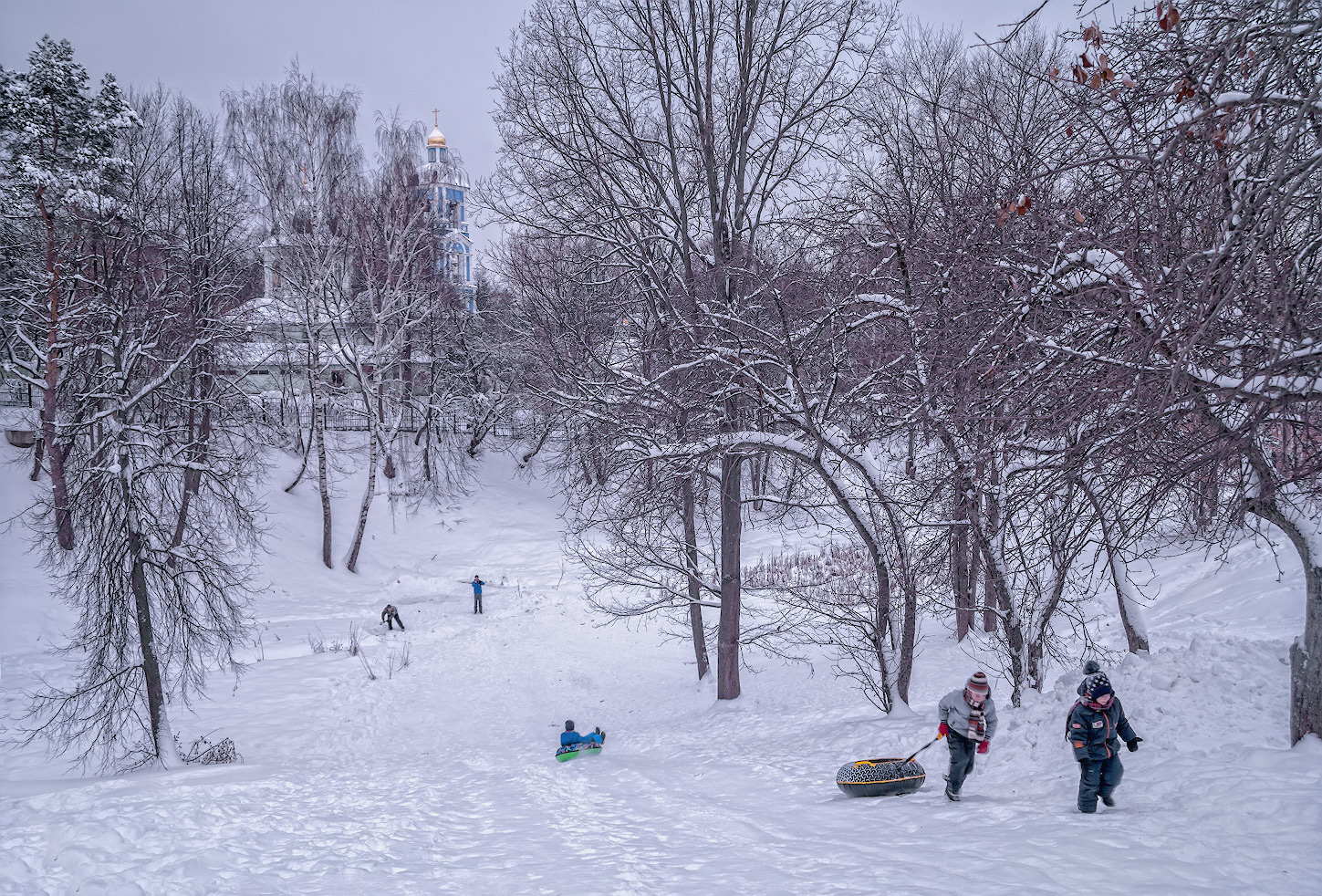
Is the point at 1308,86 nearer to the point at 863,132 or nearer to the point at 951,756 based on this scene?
the point at 951,756

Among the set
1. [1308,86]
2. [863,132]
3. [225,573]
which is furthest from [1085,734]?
[225,573]

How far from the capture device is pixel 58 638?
15.3 meters

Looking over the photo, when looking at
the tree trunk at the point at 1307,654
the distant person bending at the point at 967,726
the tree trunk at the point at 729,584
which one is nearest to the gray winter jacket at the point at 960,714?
the distant person bending at the point at 967,726

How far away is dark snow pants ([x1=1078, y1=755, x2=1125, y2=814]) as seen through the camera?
6164 mm

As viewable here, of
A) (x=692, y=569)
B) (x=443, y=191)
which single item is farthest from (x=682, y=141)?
(x=443, y=191)

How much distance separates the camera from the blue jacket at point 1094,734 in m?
6.12

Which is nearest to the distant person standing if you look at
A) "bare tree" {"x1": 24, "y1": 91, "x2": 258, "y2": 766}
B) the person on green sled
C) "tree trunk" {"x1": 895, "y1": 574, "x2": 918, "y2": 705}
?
"bare tree" {"x1": 24, "y1": 91, "x2": 258, "y2": 766}

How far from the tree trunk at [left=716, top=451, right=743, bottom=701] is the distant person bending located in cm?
616

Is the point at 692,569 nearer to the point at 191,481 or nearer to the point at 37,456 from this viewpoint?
the point at 191,481

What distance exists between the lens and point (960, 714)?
23.8 feet

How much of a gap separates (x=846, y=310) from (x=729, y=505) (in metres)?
4.00

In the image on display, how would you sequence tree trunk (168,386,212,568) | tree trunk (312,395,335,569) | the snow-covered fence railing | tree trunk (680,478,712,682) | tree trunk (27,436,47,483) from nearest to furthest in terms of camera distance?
tree trunk (168,386,212,568) < tree trunk (680,478,712,682) < tree trunk (27,436,47,483) < tree trunk (312,395,335,569) < the snow-covered fence railing

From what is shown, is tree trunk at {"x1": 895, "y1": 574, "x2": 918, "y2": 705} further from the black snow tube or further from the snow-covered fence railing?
the snow-covered fence railing

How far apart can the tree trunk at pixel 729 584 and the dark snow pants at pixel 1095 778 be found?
7.40 m
